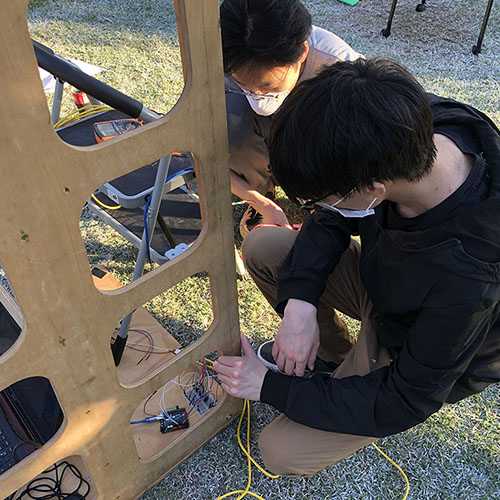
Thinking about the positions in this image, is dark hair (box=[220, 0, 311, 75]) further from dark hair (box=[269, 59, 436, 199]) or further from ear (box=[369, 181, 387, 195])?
A: ear (box=[369, 181, 387, 195])

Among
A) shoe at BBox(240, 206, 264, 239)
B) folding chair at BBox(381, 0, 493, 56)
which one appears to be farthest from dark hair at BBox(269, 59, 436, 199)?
folding chair at BBox(381, 0, 493, 56)

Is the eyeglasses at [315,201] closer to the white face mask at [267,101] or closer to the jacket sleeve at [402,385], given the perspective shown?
the jacket sleeve at [402,385]

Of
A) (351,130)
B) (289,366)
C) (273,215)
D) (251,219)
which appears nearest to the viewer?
(351,130)

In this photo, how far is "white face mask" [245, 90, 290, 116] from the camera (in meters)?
1.40

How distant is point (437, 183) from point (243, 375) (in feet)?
1.94

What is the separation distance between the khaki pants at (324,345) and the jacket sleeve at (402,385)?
0.12 metres

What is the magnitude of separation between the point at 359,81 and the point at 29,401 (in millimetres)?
1161

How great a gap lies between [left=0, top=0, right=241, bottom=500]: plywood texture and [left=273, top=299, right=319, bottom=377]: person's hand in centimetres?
13

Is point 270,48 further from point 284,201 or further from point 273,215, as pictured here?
point 284,201

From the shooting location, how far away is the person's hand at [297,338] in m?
1.18

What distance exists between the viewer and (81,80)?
34.2 inches

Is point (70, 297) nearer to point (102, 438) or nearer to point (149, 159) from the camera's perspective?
point (149, 159)

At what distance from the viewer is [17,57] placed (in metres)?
0.59

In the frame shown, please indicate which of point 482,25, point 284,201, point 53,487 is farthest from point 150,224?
point 482,25
